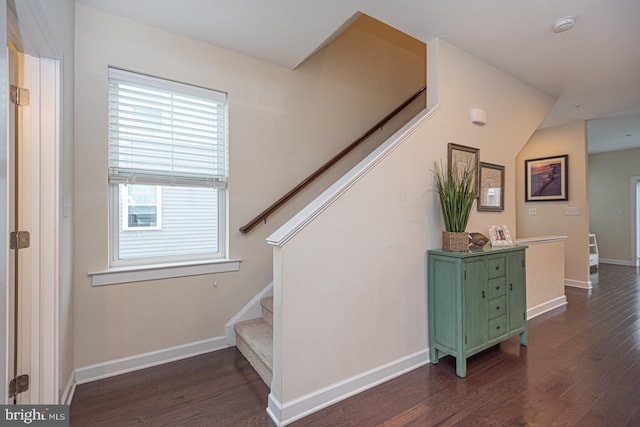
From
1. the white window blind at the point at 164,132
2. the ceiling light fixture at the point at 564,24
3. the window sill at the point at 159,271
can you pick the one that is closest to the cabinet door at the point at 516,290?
the ceiling light fixture at the point at 564,24

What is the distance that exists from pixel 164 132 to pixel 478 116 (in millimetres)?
2757

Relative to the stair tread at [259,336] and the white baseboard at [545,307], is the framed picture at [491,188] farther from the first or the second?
the stair tread at [259,336]

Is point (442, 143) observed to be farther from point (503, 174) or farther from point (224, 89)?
point (224, 89)

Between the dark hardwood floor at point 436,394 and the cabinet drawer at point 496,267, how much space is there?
2.31 ft

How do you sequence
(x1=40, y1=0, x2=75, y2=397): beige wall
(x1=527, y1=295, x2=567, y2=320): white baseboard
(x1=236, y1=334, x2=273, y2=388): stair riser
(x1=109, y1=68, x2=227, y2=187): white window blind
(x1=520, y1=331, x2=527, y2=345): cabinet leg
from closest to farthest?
(x1=40, y1=0, x2=75, y2=397): beige wall < (x1=236, y1=334, x2=273, y2=388): stair riser < (x1=109, y1=68, x2=227, y2=187): white window blind < (x1=520, y1=331, x2=527, y2=345): cabinet leg < (x1=527, y1=295, x2=567, y2=320): white baseboard

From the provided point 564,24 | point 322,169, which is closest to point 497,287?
point 322,169

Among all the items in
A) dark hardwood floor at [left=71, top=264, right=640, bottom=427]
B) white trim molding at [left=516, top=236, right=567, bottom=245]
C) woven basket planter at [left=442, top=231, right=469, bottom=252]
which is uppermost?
woven basket planter at [left=442, top=231, right=469, bottom=252]

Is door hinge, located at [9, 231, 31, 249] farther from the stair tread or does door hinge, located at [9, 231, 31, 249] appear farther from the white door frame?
the white door frame

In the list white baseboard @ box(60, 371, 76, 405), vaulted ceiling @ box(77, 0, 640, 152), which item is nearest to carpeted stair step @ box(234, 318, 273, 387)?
white baseboard @ box(60, 371, 76, 405)

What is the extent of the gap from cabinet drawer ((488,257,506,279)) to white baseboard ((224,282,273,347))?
1.94 m

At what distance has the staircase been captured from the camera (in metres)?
2.09

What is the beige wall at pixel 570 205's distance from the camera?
4746 millimetres

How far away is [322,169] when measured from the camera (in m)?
3.18

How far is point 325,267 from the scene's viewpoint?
189 centimetres
